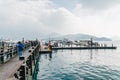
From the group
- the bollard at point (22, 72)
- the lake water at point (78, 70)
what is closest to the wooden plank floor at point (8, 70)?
the bollard at point (22, 72)

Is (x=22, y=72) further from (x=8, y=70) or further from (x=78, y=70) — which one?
(x=78, y=70)

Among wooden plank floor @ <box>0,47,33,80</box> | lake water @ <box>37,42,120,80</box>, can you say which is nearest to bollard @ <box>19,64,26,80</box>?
wooden plank floor @ <box>0,47,33,80</box>

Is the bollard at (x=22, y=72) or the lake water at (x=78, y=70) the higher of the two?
the bollard at (x=22, y=72)

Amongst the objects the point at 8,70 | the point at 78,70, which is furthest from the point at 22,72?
the point at 78,70

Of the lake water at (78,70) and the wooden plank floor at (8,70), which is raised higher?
the wooden plank floor at (8,70)

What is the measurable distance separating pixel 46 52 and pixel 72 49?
20584 mm

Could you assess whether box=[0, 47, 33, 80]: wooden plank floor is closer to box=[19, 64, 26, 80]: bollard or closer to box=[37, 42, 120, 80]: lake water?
box=[19, 64, 26, 80]: bollard

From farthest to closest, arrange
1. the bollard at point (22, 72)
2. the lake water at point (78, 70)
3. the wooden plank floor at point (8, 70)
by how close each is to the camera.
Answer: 1. the lake water at point (78, 70)
2. the bollard at point (22, 72)
3. the wooden plank floor at point (8, 70)

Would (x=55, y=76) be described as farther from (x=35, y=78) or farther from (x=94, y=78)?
(x=94, y=78)

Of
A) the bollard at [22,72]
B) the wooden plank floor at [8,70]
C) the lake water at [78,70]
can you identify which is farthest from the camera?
the lake water at [78,70]

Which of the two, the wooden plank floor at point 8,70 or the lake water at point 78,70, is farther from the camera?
the lake water at point 78,70

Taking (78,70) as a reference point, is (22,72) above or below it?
above

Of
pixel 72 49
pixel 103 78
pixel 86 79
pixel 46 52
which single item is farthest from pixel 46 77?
pixel 72 49

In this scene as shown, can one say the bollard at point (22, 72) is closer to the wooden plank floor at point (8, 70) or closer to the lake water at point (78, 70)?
the wooden plank floor at point (8, 70)
